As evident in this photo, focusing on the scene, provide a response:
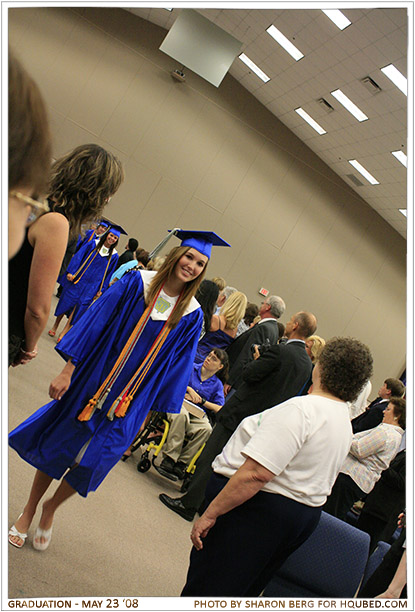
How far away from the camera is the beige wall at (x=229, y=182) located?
36.5 feet

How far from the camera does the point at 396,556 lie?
8.39 feet

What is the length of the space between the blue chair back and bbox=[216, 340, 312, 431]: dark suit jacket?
1367mm

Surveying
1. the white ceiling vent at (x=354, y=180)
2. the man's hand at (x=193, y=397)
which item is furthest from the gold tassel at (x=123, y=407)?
the white ceiling vent at (x=354, y=180)

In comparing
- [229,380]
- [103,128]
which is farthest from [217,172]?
[229,380]

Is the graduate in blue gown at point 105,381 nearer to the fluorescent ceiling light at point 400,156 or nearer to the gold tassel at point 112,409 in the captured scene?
the gold tassel at point 112,409

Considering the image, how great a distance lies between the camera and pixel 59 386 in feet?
7.27

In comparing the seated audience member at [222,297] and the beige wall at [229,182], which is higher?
the beige wall at [229,182]

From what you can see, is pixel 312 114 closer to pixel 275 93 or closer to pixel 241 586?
pixel 275 93

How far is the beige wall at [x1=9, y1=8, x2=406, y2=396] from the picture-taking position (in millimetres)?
11125

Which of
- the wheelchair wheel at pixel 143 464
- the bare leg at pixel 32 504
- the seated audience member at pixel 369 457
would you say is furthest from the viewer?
the wheelchair wheel at pixel 143 464

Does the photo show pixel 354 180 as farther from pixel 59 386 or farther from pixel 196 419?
pixel 59 386

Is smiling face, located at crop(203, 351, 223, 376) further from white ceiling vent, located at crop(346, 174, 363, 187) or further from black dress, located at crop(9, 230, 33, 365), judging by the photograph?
white ceiling vent, located at crop(346, 174, 363, 187)

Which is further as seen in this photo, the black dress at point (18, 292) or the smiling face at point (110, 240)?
the smiling face at point (110, 240)

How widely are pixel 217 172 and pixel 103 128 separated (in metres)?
2.78
